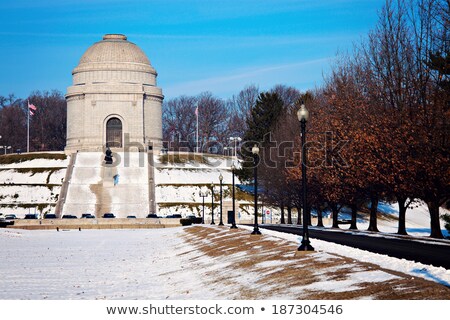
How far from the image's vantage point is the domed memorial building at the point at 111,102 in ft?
415

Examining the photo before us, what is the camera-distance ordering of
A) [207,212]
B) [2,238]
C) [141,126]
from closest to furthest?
[2,238], [207,212], [141,126]

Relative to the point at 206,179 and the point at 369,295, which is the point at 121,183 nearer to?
the point at 206,179

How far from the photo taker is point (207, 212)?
9338cm

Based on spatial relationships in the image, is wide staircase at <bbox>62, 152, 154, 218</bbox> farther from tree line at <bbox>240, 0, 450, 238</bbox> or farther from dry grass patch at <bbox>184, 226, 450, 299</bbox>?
dry grass patch at <bbox>184, 226, 450, 299</bbox>

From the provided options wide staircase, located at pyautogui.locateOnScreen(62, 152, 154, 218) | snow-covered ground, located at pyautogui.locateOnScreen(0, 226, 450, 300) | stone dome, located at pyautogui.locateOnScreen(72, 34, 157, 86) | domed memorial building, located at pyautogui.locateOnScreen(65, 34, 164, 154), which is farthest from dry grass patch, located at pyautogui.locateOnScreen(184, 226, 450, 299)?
stone dome, located at pyautogui.locateOnScreen(72, 34, 157, 86)

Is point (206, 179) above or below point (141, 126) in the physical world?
below

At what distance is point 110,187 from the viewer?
100188mm

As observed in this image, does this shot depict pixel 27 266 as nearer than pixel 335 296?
No

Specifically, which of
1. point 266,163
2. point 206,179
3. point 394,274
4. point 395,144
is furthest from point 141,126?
point 394,274

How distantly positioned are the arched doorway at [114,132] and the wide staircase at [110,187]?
9.09 metres

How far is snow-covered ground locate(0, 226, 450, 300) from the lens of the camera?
65.4 ft

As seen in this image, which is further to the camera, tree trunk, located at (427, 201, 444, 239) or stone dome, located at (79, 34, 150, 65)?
stone dome, located at (79, 34, 150, 65)

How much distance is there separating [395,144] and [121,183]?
64.8 metres

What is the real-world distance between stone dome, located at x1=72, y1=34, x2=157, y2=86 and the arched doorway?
6592 mm
